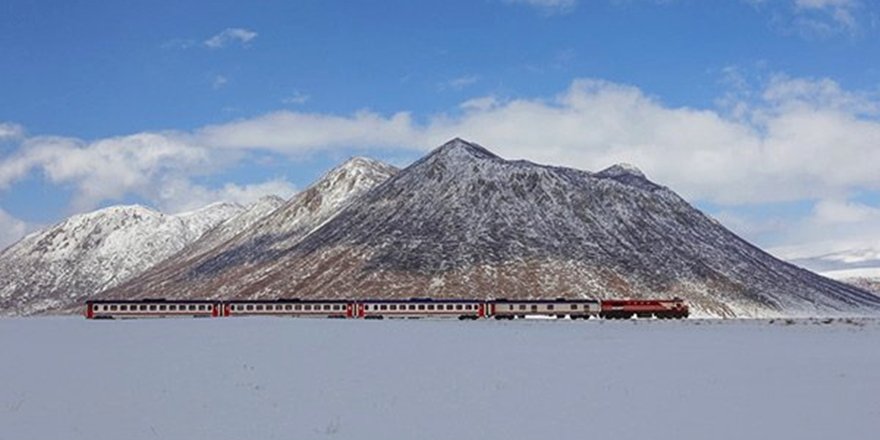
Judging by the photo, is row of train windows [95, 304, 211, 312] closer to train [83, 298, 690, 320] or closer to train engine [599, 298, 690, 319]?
train [83, 298, 690, 320]

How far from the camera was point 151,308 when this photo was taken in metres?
152

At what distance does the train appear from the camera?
140m

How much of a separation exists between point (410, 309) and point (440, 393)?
110m

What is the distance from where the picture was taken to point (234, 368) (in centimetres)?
4378

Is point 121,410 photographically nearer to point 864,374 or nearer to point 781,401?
point 781,401

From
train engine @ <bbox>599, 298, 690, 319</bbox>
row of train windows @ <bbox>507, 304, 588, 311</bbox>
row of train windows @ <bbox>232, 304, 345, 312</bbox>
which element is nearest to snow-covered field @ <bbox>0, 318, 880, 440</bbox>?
train engine @ <bbox>599, 298, 690, 319</bbox>

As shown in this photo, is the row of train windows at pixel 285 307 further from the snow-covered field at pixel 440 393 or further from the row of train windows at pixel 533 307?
the snow-covered field at pixel 440 393

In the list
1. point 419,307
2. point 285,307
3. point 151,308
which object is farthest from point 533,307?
point 151,308

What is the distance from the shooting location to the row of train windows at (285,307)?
150 metres

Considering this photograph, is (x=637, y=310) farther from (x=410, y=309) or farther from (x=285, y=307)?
(x=285, y=307)

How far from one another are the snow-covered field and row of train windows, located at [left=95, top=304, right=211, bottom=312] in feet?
314

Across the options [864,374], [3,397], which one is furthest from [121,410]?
[864,374]

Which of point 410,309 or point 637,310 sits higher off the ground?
point 410,309

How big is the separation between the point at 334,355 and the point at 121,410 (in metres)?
22.4
